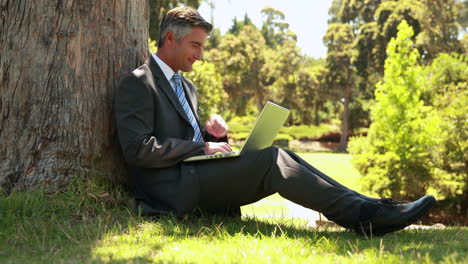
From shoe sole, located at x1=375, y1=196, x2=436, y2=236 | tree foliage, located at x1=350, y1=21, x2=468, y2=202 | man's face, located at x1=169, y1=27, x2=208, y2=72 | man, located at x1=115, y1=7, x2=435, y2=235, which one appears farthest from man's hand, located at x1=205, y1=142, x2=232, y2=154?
tree foliage, located at x1=350, y1=21, x2=468, y2=202

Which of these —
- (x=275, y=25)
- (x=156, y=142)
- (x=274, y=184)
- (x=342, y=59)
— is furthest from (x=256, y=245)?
(x=275, y=25)

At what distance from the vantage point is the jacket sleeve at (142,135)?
3.00 m

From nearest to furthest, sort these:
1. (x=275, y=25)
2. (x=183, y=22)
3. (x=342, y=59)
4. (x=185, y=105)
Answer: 1. (x=183, y=22)
2. (x=185, y=105)
3. (x=342, y=59)
4. (x=275, y=25)

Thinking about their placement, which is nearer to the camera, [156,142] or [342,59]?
[156,142]

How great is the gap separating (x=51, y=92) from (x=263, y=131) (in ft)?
5.09

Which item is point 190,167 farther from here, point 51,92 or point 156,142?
point 51,92

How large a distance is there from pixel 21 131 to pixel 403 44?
41.3 feet

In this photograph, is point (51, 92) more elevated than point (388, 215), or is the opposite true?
point (51, 92)

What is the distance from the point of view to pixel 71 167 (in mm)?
3252

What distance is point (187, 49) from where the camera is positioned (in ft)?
11.1

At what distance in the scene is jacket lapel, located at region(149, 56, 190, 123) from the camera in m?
3.26

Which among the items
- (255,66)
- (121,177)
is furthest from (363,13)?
(121,177)

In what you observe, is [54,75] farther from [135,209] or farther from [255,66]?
[255,66]

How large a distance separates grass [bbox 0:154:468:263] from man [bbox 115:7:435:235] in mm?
138
